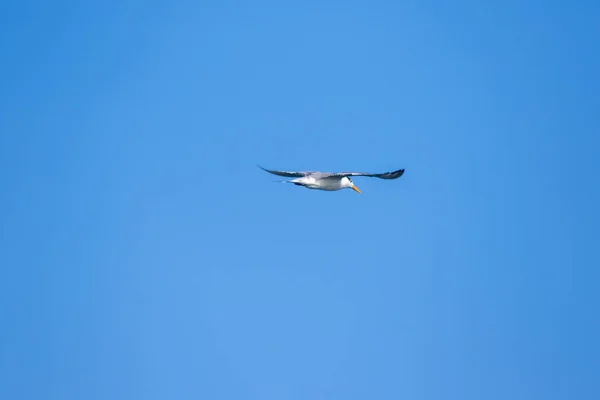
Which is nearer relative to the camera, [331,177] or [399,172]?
[399,172]

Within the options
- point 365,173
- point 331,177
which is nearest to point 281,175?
point 331,177

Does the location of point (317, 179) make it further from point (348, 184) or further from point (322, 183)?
point (348, 184)

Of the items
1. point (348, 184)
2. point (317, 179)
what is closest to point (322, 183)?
point (317, 179)

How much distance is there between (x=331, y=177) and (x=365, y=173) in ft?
9.82

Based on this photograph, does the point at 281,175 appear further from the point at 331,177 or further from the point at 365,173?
the point at 365,173

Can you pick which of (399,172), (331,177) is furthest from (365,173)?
(331,177)

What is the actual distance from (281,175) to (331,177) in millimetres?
1688

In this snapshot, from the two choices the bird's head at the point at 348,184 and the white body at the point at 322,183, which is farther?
the bird's head at the point at 348,184

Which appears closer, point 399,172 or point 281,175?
point 399,172

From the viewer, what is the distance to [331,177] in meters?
28.6

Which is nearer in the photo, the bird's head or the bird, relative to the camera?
the bird

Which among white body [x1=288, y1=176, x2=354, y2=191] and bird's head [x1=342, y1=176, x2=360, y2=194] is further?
bird's head [x1=342, y1=176, x2=360, y2=194]

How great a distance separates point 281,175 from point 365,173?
429 cm

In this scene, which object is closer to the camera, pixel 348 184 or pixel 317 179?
pixel 317 179
